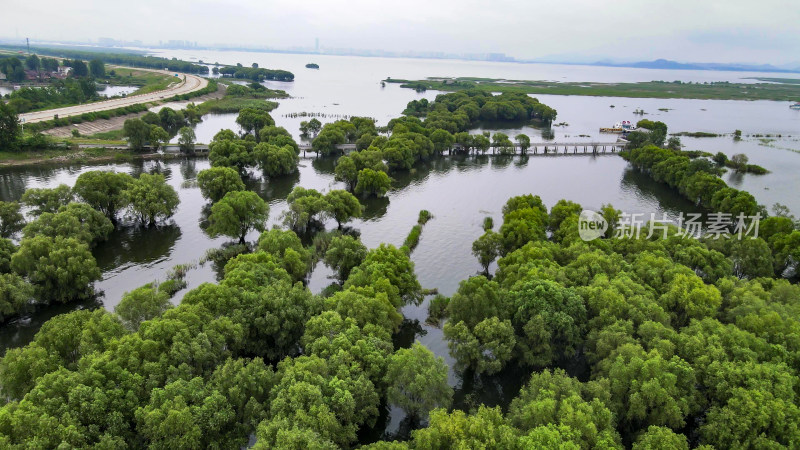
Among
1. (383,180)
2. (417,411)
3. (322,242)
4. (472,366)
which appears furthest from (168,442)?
(383,180)

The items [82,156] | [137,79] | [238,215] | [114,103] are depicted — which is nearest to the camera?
[238,215]

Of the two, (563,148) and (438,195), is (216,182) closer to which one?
(438,195)

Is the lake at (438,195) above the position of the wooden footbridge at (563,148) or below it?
below

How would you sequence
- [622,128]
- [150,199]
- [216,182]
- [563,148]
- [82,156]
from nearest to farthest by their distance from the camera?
1. [150,199]
2. [216,182]
3. [82,156]
4. [563,148]
5. [622,128]

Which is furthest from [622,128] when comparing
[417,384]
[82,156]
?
[82,156]

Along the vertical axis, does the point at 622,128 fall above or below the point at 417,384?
above

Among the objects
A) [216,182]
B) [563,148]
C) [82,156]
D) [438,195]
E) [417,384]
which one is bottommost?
[417,384]

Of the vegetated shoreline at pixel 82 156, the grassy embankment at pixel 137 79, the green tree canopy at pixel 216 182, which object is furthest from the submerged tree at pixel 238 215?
the grassy embankment at pixel 137 79

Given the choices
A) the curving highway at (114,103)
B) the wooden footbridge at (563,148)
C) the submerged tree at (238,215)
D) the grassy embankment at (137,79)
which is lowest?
the submerged tree at (238,215)

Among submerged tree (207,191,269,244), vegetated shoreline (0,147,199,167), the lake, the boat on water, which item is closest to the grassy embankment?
the lake

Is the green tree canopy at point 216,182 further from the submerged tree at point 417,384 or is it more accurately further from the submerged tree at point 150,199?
the submerged tree at point 417,384

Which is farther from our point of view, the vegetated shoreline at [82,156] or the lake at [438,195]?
the vegetated shoreline at [82,156]

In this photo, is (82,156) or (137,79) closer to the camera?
(82,156)
